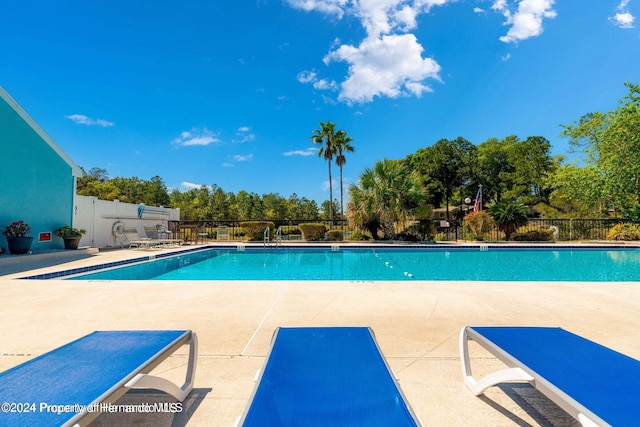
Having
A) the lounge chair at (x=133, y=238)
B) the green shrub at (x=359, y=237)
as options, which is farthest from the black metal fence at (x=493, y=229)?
the lounge chair at (x=133, y=238)

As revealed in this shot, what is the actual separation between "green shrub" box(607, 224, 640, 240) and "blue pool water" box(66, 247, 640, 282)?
151 inches

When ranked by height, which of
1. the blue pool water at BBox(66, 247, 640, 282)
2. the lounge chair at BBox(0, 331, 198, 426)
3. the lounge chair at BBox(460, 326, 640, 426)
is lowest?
the blue pool water at BBox(66, 247, 640, 282)

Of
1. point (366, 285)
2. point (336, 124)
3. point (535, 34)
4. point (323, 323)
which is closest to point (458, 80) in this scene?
point (535, 34)

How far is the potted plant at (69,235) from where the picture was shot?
10.9 metres

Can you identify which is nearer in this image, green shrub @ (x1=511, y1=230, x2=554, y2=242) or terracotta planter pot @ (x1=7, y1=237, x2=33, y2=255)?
terracotta planter pot @ (x1=7, y1=237, x2=33, y2=255)

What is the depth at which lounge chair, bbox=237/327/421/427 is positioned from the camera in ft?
4.23

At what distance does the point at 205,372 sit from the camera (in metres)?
2.32

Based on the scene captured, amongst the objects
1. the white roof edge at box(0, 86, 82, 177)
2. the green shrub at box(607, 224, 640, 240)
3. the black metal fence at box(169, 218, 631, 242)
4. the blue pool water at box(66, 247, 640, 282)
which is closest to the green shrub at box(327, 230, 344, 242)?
the black metal fence at box(169, 218, 631, 242)

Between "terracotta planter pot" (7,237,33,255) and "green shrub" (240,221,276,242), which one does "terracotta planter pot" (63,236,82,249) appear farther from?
"green shrub" (240,221,276,242)

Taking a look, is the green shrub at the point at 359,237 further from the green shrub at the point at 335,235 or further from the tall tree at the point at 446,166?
the tall tree at the point at 446,166

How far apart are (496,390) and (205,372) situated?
2127mm

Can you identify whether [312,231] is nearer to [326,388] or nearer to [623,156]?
[326,388]

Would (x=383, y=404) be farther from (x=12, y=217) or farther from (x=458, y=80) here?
(x=458, y=80)

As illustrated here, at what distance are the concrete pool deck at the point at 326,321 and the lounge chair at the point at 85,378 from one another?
0.37m
